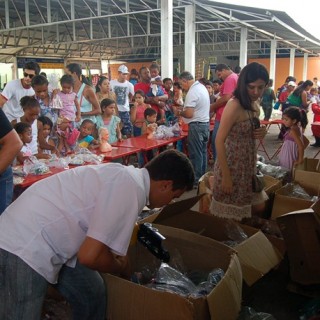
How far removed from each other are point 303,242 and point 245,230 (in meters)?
0.37

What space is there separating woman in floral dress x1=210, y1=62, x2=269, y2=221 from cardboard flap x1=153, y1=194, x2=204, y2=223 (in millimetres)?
205

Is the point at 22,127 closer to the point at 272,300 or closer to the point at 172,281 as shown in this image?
the point at 172,281

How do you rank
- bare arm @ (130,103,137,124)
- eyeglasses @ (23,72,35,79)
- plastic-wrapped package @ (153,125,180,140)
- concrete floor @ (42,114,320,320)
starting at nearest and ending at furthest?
1. concrete floor @ (42,114,320,320)
2. eyeglasses @ (23,72,35,79)
3. plastic-wrapped package @ (153,125,180,140)
4. bare arm @ (130,103,137,124)

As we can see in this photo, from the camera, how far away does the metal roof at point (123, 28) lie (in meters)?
10.9

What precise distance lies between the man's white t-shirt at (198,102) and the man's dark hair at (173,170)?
3399 millimetres

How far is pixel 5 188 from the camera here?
7.43 ft

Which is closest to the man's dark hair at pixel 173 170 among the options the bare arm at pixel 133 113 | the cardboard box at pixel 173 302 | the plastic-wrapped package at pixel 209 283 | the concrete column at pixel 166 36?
the cardboard box at pixel 173 302

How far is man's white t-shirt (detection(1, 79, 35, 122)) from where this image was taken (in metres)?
4.21

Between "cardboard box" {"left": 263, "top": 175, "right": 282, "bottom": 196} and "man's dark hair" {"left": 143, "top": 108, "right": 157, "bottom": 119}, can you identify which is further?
"man's dark hair" {"left": 143, "top": 108, "right": 157, "bottom": 119}

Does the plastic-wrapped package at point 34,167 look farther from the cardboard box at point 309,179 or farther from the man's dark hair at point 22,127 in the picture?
the cardboard box at point 309,179

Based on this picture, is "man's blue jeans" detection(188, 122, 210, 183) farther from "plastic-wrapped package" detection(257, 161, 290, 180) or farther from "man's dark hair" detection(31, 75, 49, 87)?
"man's dark hair" detection(31, 75, 49, 87)

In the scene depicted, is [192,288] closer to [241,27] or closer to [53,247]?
[53,247]

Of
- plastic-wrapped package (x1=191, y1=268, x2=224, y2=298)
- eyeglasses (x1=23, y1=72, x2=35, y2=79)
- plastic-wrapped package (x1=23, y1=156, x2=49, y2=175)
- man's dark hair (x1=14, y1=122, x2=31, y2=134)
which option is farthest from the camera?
eyeglasses (x1=23, y1=72, x2=35, y2=79)

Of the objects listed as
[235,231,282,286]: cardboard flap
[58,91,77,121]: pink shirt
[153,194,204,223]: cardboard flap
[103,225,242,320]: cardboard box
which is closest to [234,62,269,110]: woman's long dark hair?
[153,194,204,223]: cardboard flap
